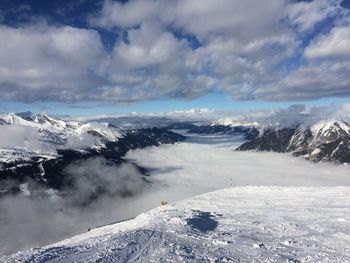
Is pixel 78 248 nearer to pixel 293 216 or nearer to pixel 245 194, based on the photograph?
pixel 293 216

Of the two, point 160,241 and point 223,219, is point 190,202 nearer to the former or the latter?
point 223,219

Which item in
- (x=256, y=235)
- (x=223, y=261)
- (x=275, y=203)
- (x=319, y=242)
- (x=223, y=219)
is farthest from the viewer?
(x=275, y=203)

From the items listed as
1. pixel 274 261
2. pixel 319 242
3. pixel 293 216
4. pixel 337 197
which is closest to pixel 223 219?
pixel 293 216

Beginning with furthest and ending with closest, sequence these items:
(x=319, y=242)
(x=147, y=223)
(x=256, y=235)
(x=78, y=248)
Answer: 1. (x=147, y=223)
2. (x=256, y=235)
3. (x=319, y=242)
4. (x=78, y=248)

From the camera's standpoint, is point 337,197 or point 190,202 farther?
point 190,202

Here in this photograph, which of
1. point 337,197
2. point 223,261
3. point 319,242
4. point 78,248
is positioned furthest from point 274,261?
point 337,197

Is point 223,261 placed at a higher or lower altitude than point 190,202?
higher
